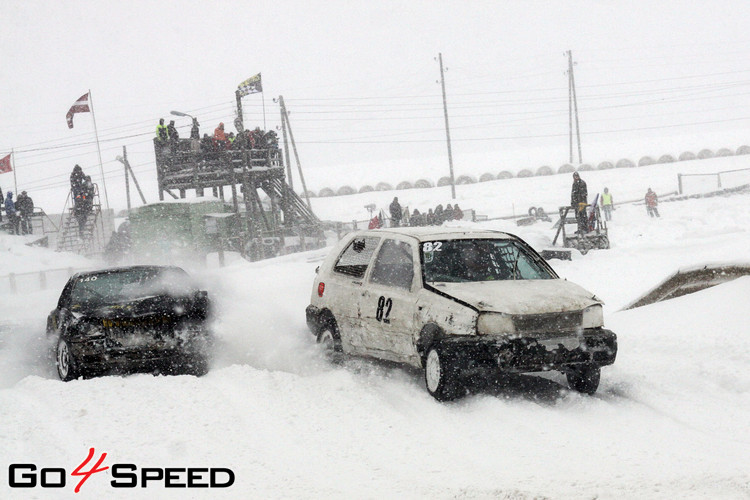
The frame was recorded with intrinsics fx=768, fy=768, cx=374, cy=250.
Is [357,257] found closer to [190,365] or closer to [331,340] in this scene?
[331,340]

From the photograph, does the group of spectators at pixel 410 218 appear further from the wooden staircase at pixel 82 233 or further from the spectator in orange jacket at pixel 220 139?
the wooden staircase at pixel 82 233

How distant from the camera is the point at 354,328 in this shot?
7918 mm

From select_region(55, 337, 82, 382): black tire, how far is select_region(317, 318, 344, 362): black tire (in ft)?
8.37

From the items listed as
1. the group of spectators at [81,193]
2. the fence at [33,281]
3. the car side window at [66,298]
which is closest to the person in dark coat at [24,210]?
the group of spectators at [81,193]

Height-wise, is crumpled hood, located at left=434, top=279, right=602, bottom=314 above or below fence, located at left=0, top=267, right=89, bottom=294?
above

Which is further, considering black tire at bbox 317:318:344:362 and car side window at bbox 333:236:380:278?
black tire at bbox 317:318:344:362

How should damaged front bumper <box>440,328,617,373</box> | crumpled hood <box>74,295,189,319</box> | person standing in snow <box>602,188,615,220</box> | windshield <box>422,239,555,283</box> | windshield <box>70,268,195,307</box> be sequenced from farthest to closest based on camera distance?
person standing in snow <box>602,188,615,220</box>, windshield <box>70,268,195,307</box>, crumpled hood <box>74,295,189,319</box>, windshield <box>422,239,555,283</box>, damaged front bumper <box>440,328,617,373</box>

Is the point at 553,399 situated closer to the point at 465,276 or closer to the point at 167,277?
the point at 465,276

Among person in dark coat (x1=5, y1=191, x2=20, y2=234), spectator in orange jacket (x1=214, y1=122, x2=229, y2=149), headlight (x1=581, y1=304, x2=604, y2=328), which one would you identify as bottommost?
headlight (x1=581, y1=304, x2=604, y2=328)

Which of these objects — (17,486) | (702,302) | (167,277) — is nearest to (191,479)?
(17,486)

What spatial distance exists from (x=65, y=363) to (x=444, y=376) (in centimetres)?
419
